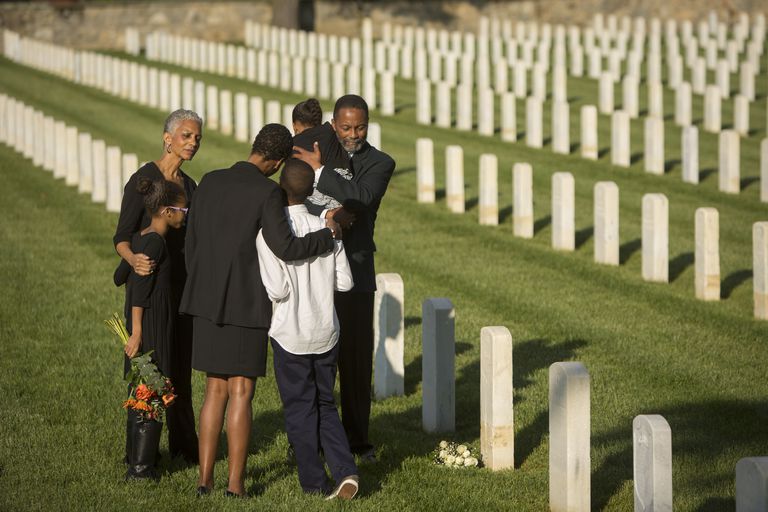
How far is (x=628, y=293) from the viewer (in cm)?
1271

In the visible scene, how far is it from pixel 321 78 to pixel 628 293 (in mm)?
15417

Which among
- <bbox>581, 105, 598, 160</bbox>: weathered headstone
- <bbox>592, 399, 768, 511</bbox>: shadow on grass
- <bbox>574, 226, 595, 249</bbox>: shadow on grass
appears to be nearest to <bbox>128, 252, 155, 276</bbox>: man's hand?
<bbox>592, 399, 768, 511</bbox>: shadow on grass

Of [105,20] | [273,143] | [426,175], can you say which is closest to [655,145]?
[426,175]

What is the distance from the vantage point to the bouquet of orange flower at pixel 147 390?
7.37 m

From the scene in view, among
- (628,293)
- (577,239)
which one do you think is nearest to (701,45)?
(577,239)

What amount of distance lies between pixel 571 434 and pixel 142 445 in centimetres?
238

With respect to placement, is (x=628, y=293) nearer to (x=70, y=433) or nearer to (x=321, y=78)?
(x=70, y=433)

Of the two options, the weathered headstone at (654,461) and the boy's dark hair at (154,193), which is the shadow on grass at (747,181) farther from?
the weathered headstone at (654,461)

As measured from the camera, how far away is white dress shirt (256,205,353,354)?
6.89 m

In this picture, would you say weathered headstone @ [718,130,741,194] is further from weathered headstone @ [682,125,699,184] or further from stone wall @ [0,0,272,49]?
stone wall @ [0,0,272,49]

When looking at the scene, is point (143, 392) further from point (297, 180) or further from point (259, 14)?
point (259, 14)

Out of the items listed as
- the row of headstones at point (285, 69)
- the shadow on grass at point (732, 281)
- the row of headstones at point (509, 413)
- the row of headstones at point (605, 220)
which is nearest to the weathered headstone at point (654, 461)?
the row of headstones at point (509, 413)

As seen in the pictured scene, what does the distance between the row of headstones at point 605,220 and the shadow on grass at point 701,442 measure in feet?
10.5

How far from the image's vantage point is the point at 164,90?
25.8m
